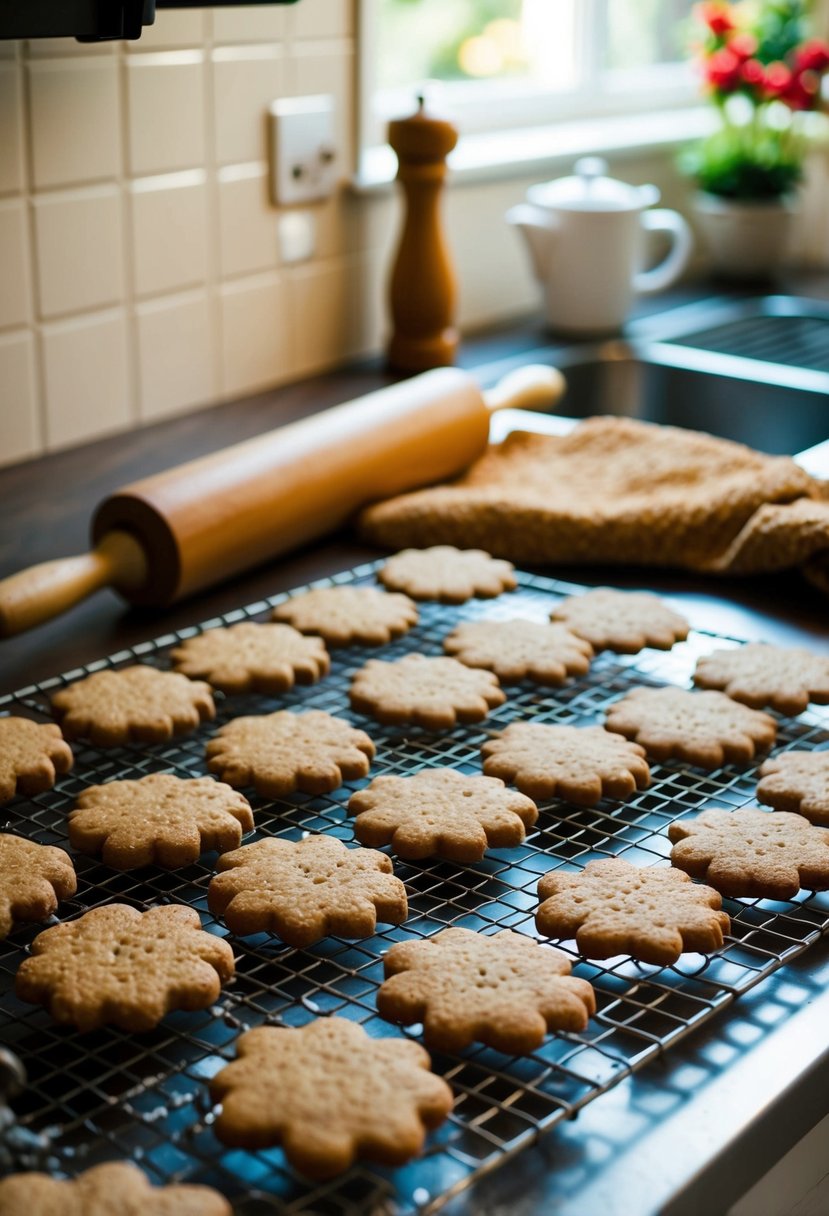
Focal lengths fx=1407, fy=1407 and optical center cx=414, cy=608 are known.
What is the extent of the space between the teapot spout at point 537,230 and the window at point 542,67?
0.69 feet

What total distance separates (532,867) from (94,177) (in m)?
0.94

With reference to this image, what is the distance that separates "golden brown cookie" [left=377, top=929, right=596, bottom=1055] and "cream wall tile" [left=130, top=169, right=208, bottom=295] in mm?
1011

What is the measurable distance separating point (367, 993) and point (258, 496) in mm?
579

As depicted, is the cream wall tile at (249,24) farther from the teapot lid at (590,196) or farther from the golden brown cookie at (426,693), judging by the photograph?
the golden brown cookie at (426,693)

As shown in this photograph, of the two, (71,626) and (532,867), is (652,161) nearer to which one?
(71,626)

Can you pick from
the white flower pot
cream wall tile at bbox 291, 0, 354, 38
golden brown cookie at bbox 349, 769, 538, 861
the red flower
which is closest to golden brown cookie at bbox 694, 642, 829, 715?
golden brown cookie at bbox 349, 769, 538, 861

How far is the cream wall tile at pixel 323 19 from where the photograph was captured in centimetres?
164

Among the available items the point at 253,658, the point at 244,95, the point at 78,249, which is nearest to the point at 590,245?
A: the point at 244,95

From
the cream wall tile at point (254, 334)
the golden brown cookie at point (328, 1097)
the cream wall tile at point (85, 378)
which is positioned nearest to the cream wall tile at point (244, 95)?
the cream wall tile at point (254, 334)

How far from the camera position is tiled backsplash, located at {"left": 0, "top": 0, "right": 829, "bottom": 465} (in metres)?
1.39

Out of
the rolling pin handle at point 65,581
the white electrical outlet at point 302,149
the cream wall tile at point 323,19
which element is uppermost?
the cream wall tile at point 323,19

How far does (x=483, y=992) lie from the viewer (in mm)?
669

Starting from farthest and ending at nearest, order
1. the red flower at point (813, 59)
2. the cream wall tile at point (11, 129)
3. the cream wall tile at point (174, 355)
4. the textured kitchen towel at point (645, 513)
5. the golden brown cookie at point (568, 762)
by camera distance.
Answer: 1. the red flower at point (813, 59)
2. the cream wall tile at point (174, 355)
3. the cream wall tile at point (11, 129)
4. the textured kitchen towel at point (645, 513)
5. the golden brown cookie at point (568, 762)

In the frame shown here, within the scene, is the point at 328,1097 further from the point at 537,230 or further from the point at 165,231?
the point at 537,230
